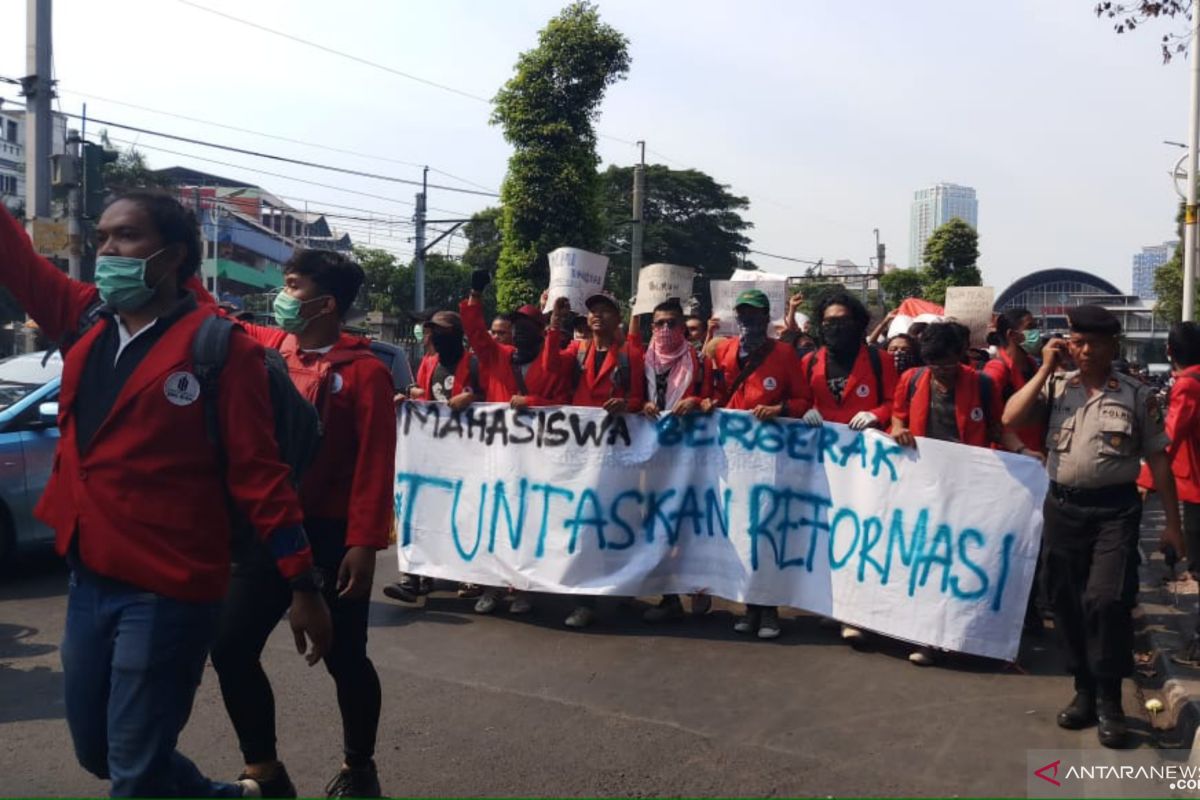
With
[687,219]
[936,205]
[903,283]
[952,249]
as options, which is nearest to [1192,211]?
[952,249]

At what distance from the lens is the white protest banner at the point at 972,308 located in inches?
289

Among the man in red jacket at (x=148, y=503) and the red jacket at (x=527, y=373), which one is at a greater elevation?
the red jacket at (x=527, y=373)

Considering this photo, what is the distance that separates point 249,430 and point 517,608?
4228 mm

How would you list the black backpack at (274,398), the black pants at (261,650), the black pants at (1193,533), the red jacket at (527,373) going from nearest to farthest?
the black backpack at (274,398)
the black pants at (261,650)
the black pants at (1193,533)
the red jacket at (527,373)

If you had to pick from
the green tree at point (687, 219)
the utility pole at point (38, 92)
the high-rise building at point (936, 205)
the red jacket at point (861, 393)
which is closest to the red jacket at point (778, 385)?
the red jacket at point (861, 393)

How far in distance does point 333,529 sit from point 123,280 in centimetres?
121

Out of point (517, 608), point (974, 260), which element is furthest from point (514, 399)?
point (974, 260)

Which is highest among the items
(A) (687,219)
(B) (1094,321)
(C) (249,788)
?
(A) (687,219)

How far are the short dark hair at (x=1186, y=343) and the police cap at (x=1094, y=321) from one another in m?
1.29

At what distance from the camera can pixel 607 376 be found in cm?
689

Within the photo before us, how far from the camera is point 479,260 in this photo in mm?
56281

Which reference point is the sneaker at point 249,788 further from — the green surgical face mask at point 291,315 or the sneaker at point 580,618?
the sneaker at point 580,618

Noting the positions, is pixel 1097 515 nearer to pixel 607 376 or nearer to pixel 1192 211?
pixel 607 376

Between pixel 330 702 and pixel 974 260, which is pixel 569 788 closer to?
pixel 330 702
